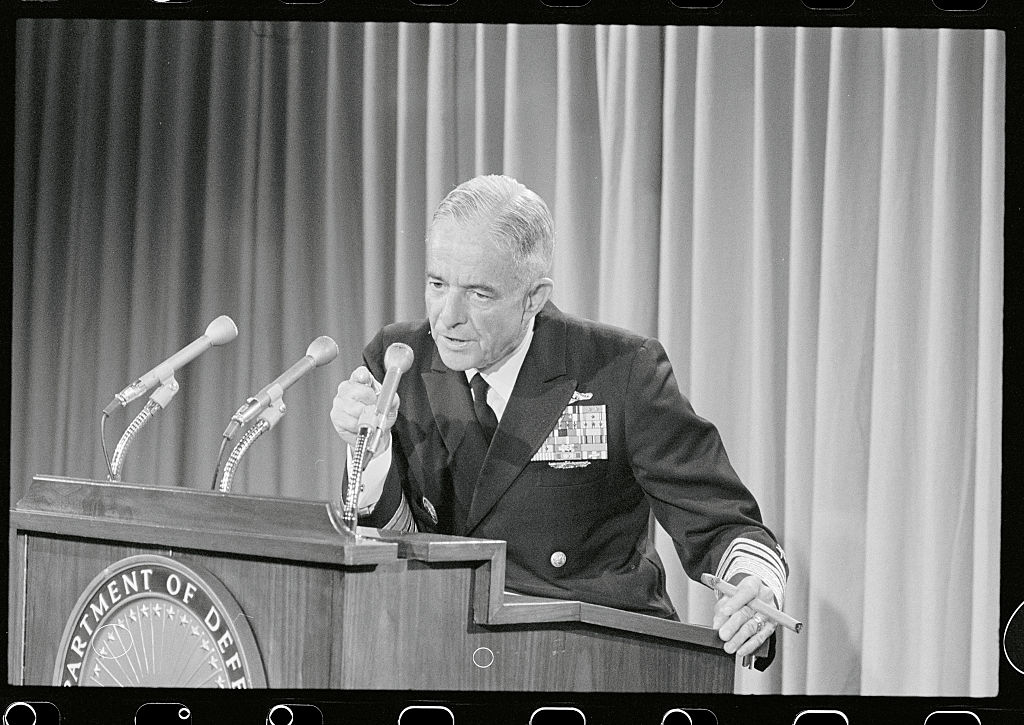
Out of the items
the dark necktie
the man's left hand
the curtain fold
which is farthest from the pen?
the dark necktie

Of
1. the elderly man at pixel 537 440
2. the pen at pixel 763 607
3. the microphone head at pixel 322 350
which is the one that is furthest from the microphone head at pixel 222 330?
the pen at pixel 763 607

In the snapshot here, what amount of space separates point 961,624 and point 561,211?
1.25 m

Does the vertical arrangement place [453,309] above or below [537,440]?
above

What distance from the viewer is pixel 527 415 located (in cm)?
236

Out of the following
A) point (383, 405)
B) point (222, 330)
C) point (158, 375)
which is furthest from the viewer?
point (222, 330)

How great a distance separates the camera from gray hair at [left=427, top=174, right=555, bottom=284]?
2.33 meters

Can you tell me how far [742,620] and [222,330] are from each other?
1243 mm

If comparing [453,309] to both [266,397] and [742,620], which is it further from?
[742,620]

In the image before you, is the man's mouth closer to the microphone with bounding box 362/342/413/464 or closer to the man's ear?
the man's ear

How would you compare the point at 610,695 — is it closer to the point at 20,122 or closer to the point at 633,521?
the point at 633,521

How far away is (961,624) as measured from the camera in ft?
8.18

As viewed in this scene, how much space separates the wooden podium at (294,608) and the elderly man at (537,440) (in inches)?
12.4

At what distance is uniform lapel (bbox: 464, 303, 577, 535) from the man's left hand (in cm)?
50

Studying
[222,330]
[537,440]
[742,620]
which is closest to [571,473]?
[537,440]
